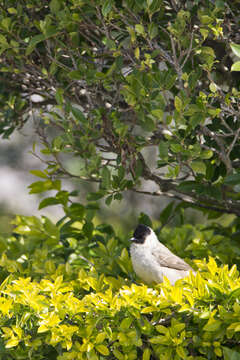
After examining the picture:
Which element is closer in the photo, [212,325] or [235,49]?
[212,325]

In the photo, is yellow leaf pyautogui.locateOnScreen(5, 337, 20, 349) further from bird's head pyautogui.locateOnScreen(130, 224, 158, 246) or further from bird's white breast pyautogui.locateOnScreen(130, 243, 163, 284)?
bird's head pyautogui.locateOnScreen(130, 224, 158, 246)

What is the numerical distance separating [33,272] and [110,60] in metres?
1.92

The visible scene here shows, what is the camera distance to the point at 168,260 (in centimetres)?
369

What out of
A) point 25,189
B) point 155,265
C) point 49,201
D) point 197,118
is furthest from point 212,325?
point 25,189

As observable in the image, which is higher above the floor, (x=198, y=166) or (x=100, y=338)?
(x=198, y=166)

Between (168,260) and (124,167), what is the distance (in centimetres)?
77

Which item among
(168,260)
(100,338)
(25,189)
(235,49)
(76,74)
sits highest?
(235,49)

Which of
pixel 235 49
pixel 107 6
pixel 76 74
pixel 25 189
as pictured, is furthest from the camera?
pixel 25 189

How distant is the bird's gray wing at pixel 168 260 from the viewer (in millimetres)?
3635

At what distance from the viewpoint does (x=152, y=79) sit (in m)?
3.15

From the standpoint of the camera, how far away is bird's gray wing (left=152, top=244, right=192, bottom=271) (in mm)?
3635

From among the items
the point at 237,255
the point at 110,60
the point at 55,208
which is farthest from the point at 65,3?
the point at 55,208

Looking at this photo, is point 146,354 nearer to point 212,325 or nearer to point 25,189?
point 212,325

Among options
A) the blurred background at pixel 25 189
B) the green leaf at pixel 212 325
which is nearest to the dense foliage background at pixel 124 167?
the green leaf at pixel 212 325
